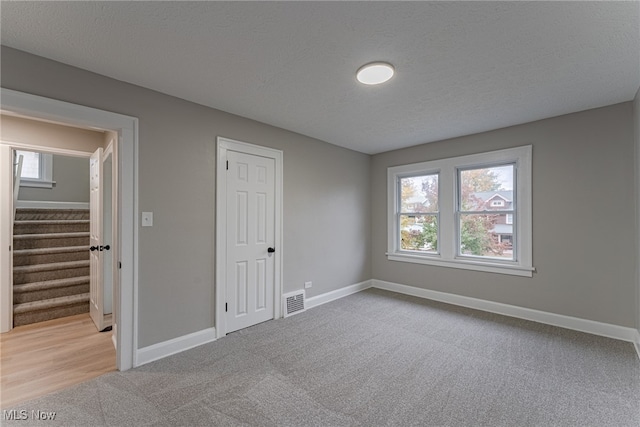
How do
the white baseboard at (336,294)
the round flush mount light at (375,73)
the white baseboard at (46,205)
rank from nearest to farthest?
the round flush mount light at (375,73) < the white baseboard at (336,294) < the white baseboard at (46,205)

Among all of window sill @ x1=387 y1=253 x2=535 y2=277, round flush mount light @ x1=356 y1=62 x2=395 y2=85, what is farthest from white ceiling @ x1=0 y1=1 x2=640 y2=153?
window sill @ x1=387 y1=253 x2=535 y2=277

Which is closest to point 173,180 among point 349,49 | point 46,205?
point 349,49

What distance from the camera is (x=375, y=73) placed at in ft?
7.16

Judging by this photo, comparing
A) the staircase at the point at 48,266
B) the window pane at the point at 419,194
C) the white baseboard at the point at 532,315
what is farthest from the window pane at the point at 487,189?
the staircase at the point at 48,266

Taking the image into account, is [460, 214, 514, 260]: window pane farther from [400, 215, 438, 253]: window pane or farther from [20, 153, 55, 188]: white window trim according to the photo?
[20, 153, 55, 188]: white window trim

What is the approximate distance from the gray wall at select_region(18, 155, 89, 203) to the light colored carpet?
475 centimetres

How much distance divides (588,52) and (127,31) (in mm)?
A: 3137

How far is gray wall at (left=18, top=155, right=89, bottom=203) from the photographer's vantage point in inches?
199

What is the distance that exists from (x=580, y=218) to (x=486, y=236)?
1000mm

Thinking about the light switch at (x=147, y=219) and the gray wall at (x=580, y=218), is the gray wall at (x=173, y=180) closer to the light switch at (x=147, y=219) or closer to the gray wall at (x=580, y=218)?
the light switch at (x=147, y=219)

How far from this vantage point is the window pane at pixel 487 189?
3.62 metres

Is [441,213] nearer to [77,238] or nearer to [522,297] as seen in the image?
[522,297]

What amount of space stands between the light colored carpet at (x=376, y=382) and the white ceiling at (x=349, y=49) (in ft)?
8.06

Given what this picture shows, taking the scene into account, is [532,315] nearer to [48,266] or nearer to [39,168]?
[48,266]
